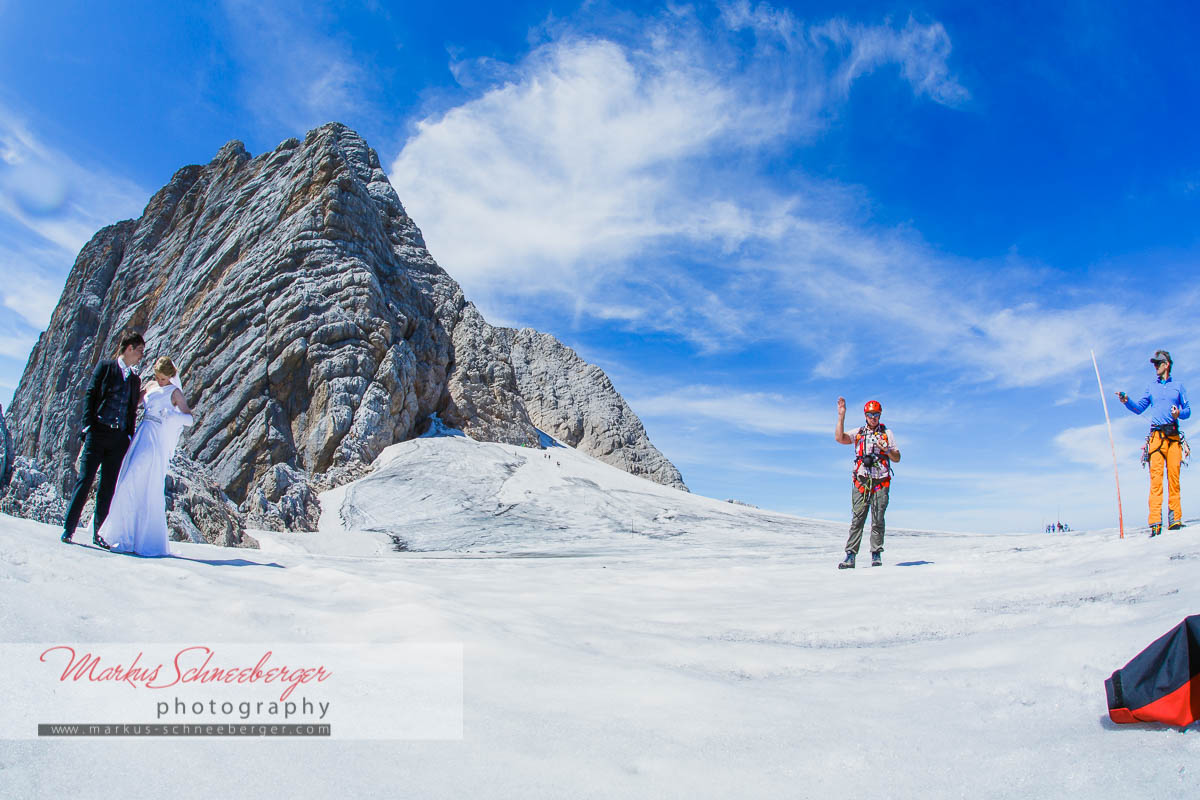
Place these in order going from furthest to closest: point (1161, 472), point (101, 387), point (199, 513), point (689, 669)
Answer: point (199, 513) → point (1161, 472) → point (101, 387) → point (689, 669)

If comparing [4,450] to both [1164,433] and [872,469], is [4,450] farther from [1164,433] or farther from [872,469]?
[1164,433]

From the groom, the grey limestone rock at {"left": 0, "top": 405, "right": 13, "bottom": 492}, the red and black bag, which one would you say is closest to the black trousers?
the groom

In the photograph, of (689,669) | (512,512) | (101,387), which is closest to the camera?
(689,669)

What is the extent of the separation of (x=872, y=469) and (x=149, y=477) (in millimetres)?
7093

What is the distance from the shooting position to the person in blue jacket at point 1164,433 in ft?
22.6

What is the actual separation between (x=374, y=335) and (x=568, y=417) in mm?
27051

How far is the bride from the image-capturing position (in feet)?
15.9

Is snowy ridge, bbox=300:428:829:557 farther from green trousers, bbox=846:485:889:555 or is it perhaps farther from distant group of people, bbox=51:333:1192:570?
distant group of people, bbox=51:333:1192:570

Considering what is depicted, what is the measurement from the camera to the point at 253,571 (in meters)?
4.78

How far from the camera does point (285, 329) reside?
28797 millimetres

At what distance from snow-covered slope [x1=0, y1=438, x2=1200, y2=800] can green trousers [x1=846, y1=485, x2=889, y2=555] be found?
1.08 meters

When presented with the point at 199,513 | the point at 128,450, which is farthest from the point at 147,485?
the point at 199,513

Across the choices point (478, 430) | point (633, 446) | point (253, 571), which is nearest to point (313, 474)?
point (478, 430)

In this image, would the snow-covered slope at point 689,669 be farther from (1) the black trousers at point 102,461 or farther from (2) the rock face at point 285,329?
(2) the rock face at point 285,329
